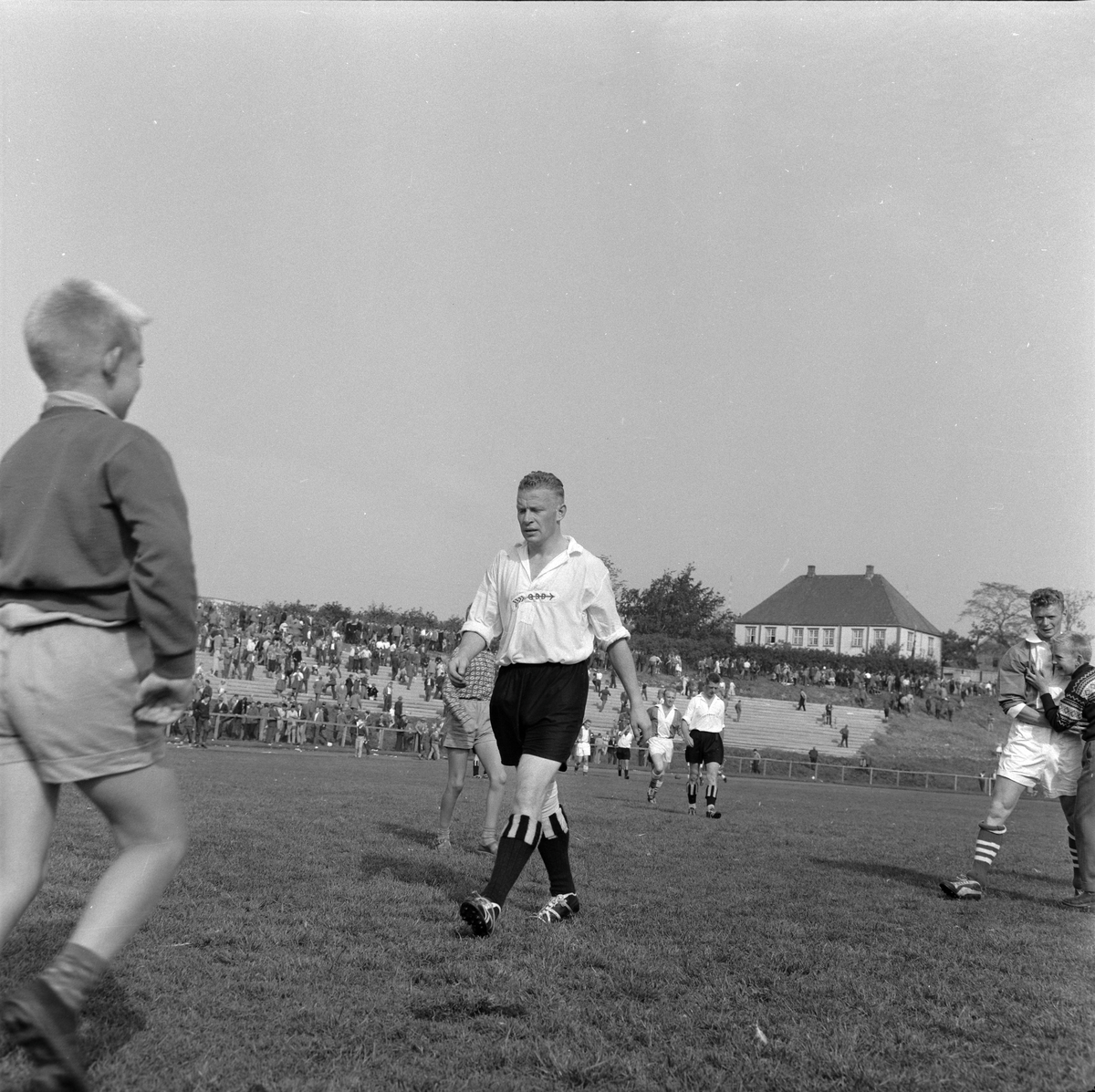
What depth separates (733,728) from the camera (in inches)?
2005

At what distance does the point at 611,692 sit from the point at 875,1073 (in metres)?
48.3

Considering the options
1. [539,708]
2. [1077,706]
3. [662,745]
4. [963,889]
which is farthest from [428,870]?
[662,745]

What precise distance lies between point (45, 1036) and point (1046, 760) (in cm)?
712

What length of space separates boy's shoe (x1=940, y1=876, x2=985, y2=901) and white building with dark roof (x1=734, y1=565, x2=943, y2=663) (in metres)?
106

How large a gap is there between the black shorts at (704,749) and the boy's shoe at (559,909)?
978cm

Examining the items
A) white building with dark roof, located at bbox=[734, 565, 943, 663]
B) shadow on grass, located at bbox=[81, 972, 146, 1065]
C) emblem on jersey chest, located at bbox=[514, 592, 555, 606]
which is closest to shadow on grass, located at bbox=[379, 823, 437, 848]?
emblem on jersey chest, located at bbox=[514, 592, 555, 606]

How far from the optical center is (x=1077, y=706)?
305 inches

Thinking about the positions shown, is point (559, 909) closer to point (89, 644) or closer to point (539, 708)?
point (539, 708)

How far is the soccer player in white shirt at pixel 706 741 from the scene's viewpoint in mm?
15326

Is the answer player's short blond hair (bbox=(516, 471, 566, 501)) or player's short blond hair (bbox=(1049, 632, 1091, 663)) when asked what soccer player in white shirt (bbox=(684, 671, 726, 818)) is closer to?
player's short blond hair (bbox=(1049, 632, 1091, 663))

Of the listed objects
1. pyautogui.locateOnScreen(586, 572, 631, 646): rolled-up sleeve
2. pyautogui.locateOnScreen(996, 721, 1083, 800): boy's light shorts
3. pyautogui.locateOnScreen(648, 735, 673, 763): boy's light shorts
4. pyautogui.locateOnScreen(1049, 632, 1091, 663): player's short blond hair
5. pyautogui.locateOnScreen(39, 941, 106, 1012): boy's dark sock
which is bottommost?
pyautogui.locateOnScreen(648, 735, 673, 763): boy's light shorts

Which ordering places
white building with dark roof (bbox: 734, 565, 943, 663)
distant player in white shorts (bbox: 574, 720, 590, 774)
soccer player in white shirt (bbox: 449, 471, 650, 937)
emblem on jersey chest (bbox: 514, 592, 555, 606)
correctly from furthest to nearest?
white building with dark roof (bbox: 734, 565, 943, 663) → distant player in white shorts (bbox: 574, 720, 590, 774) → emblem on jersey chest (bbox: 514, 592, 555, 606) → soccer player in white shirt (bbox: 449, 471, 650, 937)

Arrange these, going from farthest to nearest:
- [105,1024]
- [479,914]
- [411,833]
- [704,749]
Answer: [704,749]
[411,833]
[479,914]
[105,1024]

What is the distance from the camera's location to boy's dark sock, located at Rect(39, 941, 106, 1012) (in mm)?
2691
